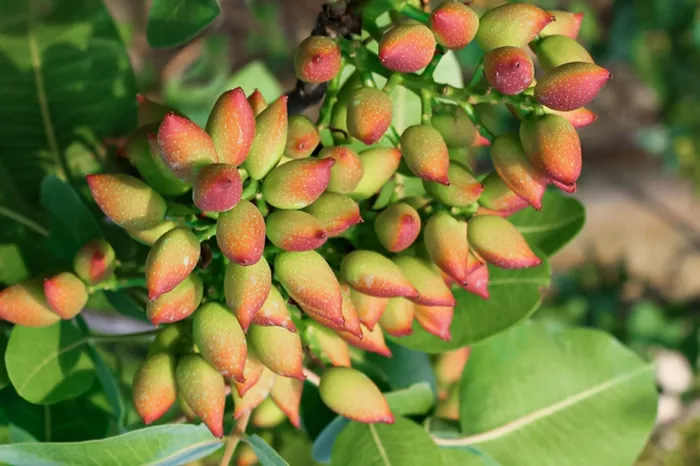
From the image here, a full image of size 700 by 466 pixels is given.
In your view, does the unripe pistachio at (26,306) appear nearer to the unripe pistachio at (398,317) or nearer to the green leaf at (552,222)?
the unripe pistachio at (398,317)

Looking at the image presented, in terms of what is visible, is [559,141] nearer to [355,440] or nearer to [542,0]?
[355,440]

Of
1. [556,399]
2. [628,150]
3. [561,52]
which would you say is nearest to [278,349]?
[561,52]

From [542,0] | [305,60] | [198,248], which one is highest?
[305,60]

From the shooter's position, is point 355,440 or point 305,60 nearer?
point 305,60

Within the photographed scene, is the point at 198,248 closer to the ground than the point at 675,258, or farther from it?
farther from it

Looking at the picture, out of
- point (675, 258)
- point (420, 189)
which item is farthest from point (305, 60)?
point (675, 258)

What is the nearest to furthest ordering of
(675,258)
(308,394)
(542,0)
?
(308,394)
(542,0)
(675,258)

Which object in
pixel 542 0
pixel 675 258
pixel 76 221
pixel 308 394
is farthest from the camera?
pixel 675 258
